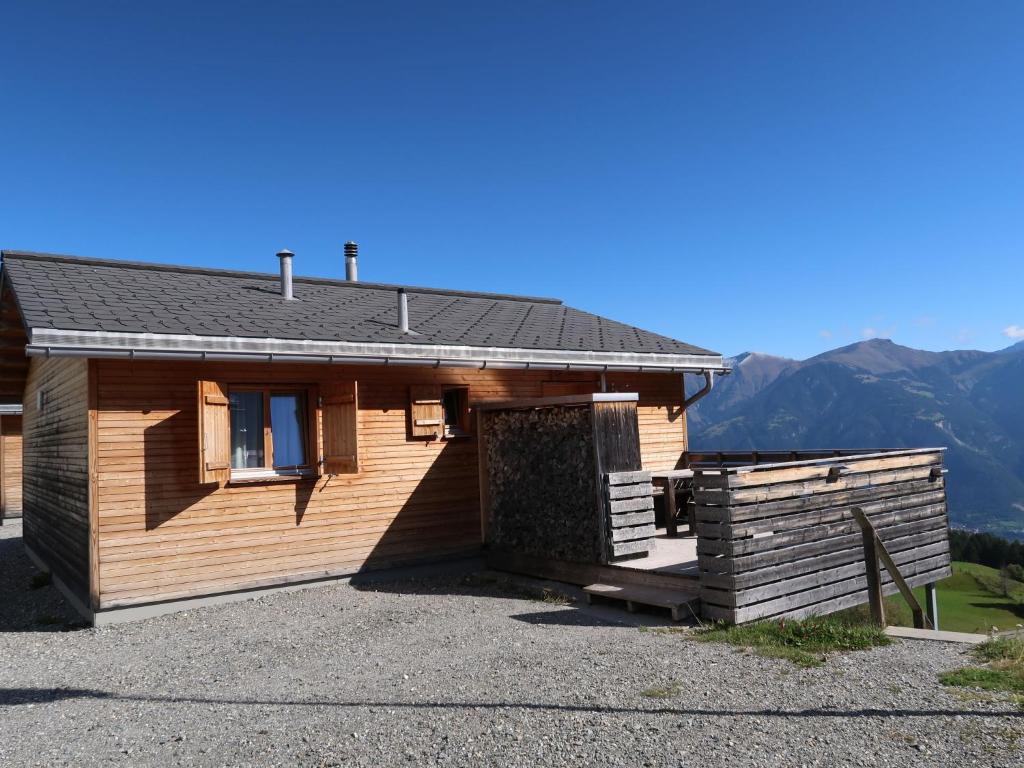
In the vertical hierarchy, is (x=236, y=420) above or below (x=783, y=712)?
above

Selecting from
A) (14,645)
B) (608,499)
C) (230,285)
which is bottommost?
(14,645)

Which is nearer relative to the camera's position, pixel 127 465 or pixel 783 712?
pixel 783 712

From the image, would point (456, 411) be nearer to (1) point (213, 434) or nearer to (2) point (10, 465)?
(1) point (213, 434)

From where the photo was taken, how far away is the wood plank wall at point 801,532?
7.12 m

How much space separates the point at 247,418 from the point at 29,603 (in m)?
3.93

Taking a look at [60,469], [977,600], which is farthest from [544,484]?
[977,600]

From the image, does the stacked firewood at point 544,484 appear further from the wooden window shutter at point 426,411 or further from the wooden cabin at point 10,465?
the wooden cabin at point 10,465

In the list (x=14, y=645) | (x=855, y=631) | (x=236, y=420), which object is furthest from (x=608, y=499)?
(x=14, y=645)

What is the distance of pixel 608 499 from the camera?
333 inches

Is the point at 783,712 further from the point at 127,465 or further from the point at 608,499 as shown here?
the point at 127,465

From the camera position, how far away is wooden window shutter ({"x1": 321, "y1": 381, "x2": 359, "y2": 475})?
29.7 feet

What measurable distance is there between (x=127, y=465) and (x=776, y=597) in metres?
6.99

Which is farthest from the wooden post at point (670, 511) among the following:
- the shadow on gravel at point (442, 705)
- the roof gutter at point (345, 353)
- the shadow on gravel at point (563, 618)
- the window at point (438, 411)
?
the shadow on gravel at point (442, 705)

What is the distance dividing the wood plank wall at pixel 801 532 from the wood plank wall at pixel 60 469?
6.70m
